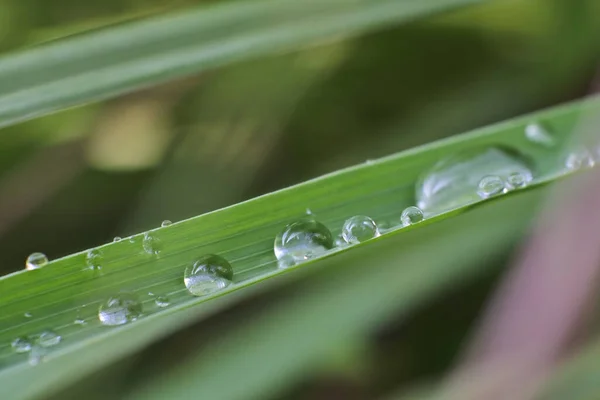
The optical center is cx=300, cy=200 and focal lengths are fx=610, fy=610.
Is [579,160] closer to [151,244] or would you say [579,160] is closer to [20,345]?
[151,244]

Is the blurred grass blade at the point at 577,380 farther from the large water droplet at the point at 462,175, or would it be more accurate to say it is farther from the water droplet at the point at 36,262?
the water droplet at the point at 36,262

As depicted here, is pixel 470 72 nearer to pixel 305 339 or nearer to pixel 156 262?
pixel 305 339

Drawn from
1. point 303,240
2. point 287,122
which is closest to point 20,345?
point 303,240

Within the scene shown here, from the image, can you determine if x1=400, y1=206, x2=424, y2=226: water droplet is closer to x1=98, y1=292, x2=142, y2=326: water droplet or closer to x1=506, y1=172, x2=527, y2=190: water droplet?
x1=506, y1=172, x2=527, y2=190: water droplet

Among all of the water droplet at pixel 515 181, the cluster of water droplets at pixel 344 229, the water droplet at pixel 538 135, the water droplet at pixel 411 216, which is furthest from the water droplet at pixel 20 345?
the water droplet at pixel 538 135

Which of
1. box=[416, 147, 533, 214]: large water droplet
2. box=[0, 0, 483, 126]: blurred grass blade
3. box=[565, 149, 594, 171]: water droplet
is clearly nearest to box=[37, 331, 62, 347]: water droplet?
box=[0, 0, 483, 126]: blurred grass blade

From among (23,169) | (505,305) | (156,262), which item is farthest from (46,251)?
(505,305)
